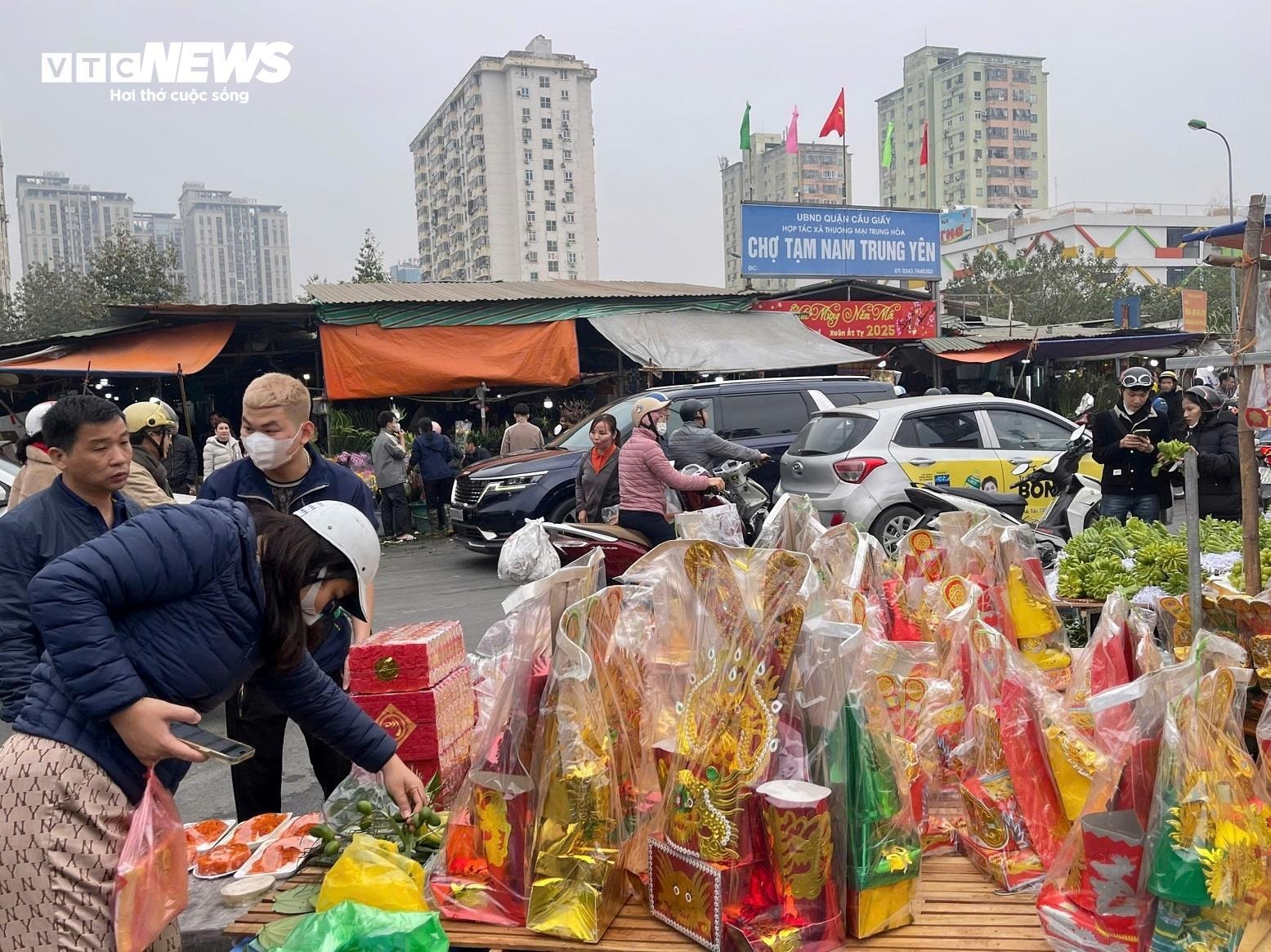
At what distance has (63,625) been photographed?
1.69 m

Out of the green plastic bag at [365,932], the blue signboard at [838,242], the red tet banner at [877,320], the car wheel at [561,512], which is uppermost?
the blue signboard at [838,242]

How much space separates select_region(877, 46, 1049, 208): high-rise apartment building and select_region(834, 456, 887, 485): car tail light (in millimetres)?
104967

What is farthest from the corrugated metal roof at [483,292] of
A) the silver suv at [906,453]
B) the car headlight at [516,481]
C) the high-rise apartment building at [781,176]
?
the high-rise apartment building at [781,176]

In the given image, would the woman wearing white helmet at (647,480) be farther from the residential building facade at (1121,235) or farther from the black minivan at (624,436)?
the residential building facade at (1121,235)

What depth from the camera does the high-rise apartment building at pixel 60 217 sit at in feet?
242

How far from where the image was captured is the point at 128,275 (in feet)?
88.4

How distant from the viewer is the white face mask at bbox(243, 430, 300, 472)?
325cm

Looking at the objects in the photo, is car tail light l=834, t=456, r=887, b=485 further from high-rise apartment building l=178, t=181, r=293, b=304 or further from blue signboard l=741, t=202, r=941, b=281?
high-rise apartment building l=178, t=181, r=293, b=304

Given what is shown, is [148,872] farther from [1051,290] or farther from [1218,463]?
[1051,290]

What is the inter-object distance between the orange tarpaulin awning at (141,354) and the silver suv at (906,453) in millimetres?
8527

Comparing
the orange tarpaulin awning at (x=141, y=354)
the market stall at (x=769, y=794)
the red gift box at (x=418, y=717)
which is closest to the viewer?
the market stall at (x=769, y=794)

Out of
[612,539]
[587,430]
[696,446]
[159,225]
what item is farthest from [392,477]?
[159,225]

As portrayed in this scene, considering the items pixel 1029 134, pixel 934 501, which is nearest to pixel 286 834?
pixel 934 501

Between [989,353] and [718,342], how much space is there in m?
7.43
